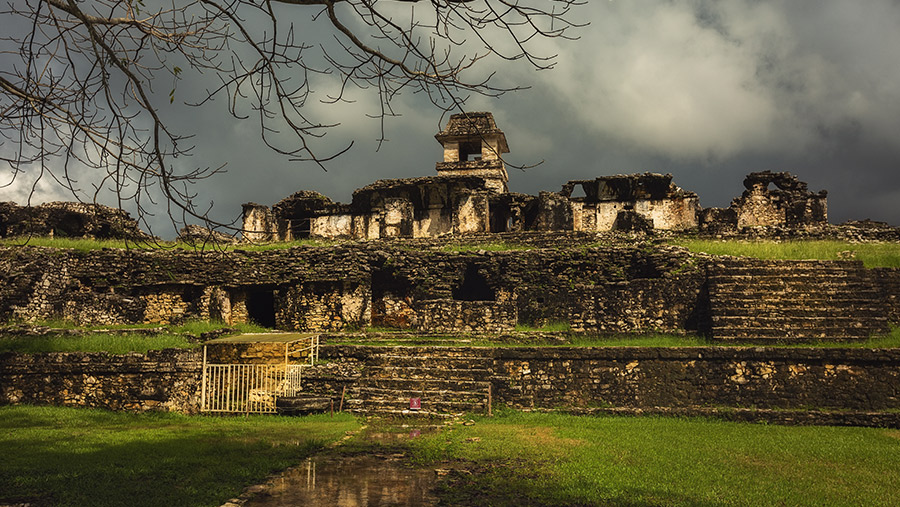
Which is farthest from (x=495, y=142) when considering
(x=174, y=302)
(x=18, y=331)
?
(x=18, y=331)

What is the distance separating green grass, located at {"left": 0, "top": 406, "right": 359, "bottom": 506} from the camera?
5508 mm

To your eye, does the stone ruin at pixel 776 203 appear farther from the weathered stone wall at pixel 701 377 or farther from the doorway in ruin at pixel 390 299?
the weathered stone wall at pixel 701 377

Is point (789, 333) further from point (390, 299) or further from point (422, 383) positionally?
point (390, 299)

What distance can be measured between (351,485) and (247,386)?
5.28 metres

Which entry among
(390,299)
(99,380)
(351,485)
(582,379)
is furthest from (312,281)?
(351,485)

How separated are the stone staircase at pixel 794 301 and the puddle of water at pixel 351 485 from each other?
308 inches

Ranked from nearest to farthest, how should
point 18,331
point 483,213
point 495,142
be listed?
point 18,331, point 483,213, point 495,142

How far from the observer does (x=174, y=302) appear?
665 inches

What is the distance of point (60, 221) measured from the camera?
20828 millimetres

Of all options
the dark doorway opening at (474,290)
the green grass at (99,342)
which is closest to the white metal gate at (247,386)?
the green grass at (99,342)

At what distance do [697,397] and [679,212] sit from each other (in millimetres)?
16235

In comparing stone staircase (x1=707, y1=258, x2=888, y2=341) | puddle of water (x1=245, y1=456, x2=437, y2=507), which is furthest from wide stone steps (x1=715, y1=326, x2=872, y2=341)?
puddle of water (x1=245, y1=456, x2=437, y2=507)

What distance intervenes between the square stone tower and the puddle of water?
23.8 meters

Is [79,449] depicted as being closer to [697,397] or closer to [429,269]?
[697,397]
